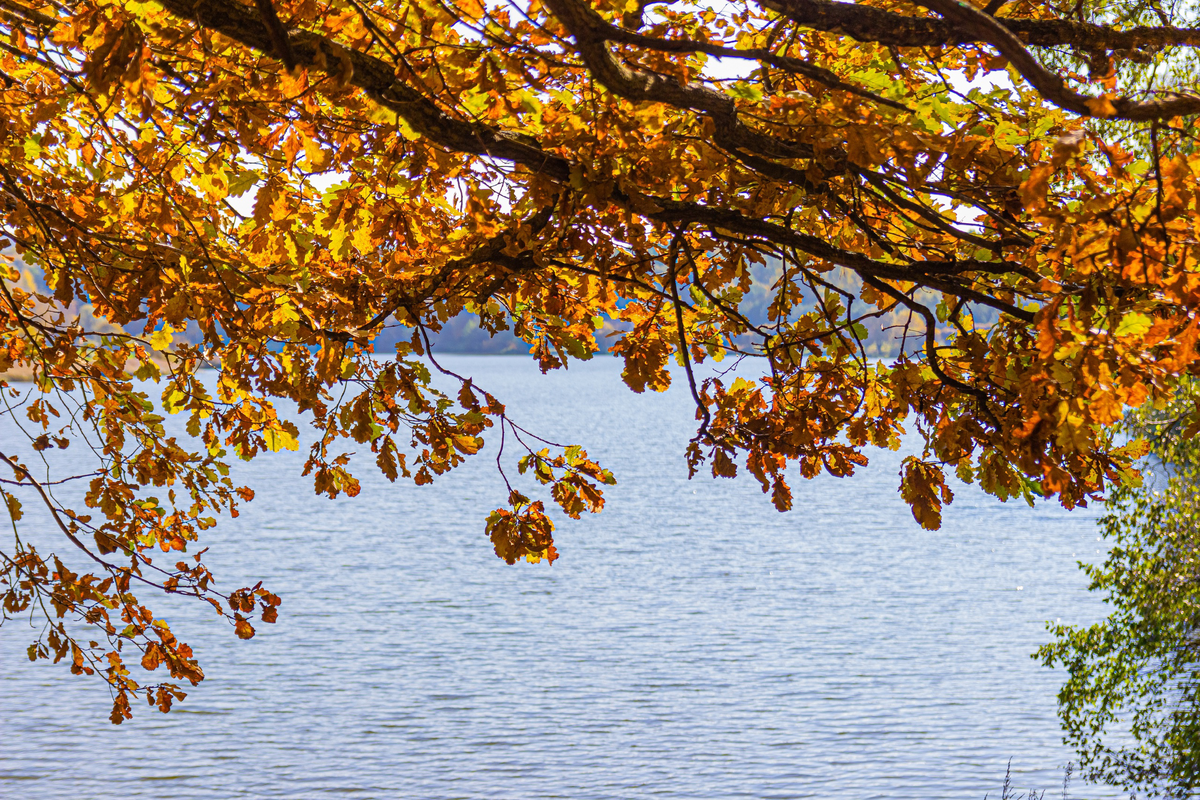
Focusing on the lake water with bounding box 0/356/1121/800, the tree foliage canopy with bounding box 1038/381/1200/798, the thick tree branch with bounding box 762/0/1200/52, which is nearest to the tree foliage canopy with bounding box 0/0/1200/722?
the thick tree branch with bounding box 762/0/1200/52

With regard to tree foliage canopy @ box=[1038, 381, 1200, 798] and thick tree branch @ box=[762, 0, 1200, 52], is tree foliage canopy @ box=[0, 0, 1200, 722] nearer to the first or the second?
thick tree branch @ box=[762, 0, 1200, 52]

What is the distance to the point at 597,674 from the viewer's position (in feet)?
55.3

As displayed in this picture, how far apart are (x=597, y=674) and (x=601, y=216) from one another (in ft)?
43.5

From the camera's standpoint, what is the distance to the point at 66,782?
1291cm

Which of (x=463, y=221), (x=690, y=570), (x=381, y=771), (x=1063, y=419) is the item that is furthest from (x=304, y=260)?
(x=690, y=570)

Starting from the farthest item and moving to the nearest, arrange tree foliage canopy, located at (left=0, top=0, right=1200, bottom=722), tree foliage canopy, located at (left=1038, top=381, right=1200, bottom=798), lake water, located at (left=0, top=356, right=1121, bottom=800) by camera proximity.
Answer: lake water, located at (left=0, top=356, right=1121, bottom=800) < tree foliage canopy, located at (left=1038, top=381, right=1200, bottom=798) < tree foliage canopy, located at (left=0, top=0, right=1200, bottom=722)

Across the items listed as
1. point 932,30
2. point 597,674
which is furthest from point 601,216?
point 597,674

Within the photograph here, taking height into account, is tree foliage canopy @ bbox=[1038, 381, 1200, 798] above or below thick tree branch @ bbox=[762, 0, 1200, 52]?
below

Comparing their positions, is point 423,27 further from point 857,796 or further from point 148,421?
point 857,796

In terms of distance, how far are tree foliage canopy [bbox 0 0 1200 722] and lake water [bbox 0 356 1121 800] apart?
8.36 m

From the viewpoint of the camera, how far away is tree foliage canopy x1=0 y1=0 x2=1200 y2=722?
3223mm

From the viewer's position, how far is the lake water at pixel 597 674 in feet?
44.0

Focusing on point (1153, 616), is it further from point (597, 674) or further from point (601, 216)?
point (601, 216)

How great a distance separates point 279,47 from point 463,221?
1.70 m
